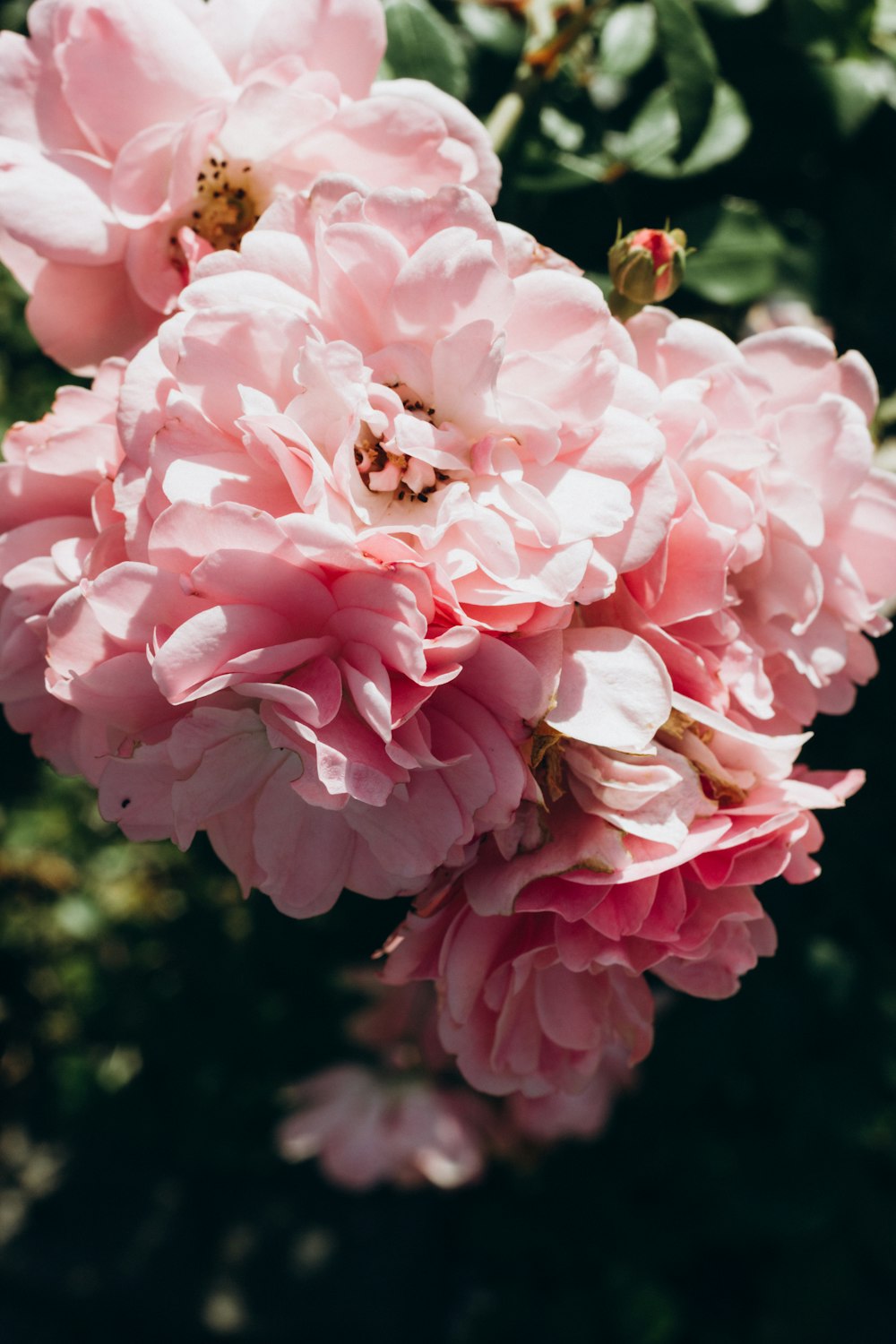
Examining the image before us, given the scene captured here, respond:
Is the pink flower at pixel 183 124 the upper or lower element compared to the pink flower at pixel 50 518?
upper

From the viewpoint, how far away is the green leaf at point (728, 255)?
0.99 m

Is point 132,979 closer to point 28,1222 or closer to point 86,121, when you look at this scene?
point 28,1222

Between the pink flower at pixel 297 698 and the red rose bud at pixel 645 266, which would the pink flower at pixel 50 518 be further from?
the red rose bud at pixel 645 266

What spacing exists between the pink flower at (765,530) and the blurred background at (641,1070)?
0.98 ft

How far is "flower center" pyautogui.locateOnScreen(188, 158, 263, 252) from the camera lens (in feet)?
2.39

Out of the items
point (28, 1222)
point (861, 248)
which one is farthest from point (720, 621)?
point (28, 1222)

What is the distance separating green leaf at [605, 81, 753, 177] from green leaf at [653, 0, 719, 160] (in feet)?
0.07

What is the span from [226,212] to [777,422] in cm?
39

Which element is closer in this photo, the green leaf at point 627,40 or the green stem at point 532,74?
the green stem at point 532,74

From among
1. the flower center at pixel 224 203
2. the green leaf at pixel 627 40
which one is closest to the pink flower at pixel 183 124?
the flower center at pixel 224 203

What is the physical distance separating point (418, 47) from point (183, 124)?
27cm

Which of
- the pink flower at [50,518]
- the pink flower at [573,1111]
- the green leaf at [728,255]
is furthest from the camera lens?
the pink flower at [573,1111]

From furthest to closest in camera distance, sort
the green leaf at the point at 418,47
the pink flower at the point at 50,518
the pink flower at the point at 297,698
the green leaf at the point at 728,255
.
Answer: the green leaf at the point at 728,255, the green leaf at the point at 418,47, the pink flower at the point at 50,518, the pink flower at the point at 297,698

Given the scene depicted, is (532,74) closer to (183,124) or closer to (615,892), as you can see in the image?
(183,124)
